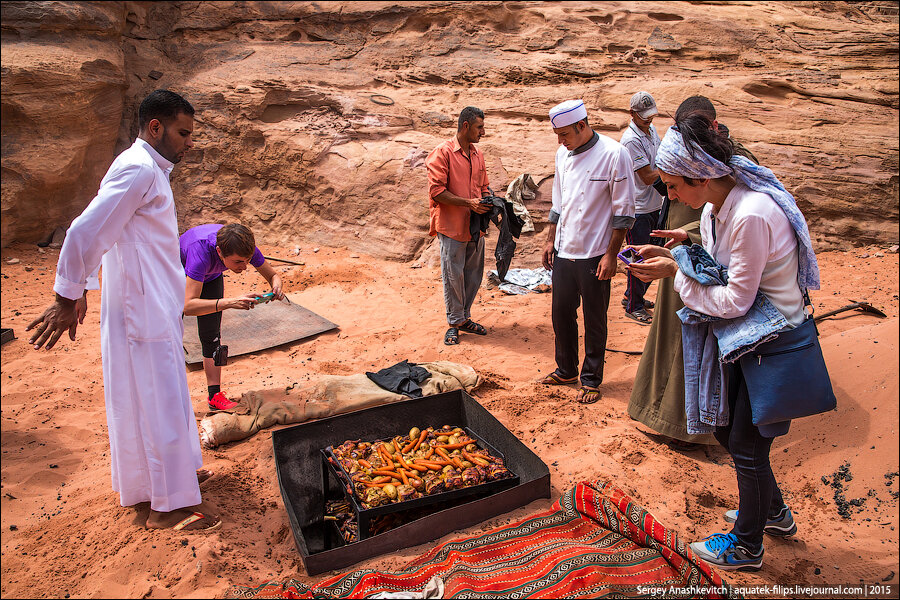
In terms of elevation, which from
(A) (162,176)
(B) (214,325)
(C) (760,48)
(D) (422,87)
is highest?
(C) (760,48)

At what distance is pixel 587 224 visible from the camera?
456cm

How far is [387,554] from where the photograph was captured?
118 inches

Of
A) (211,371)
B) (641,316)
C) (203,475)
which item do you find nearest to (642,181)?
(641,316)

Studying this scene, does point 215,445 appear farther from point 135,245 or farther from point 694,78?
point 694,78

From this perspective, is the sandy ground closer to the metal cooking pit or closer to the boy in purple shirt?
the metal cooking pit

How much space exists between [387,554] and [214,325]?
7.56ft

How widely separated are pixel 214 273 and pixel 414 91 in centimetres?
681

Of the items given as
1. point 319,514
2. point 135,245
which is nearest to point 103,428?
point 319,514

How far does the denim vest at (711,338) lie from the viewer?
2.56m

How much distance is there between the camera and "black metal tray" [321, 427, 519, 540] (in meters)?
3.10

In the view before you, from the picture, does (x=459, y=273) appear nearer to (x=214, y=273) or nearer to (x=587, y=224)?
(x=587, y=224)

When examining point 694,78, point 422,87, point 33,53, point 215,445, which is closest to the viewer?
point 215,445

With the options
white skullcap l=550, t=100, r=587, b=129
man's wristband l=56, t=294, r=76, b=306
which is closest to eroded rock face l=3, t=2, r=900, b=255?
white skullcap l=550, t=100, r=587, b=129

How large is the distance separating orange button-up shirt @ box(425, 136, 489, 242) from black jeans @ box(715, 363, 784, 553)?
3.57 m
